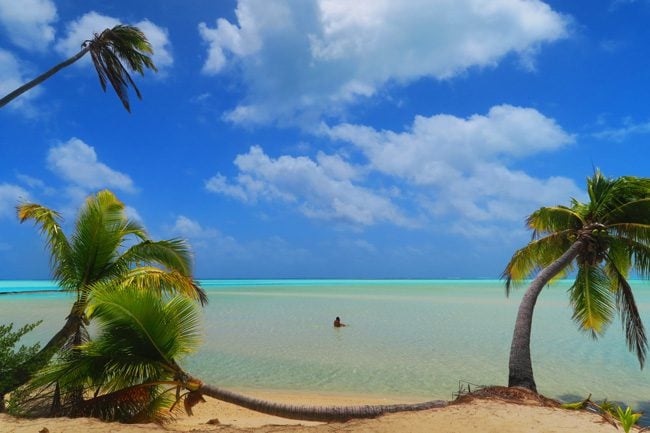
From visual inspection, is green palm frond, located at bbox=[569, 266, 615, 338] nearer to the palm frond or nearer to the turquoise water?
the turquoise water

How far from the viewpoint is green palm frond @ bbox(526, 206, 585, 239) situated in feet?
35.2

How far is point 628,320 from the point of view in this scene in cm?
1020

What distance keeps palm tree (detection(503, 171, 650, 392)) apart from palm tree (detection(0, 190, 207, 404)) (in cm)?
693

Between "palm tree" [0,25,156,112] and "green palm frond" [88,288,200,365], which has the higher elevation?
"palm tree" [0,25,156,112]

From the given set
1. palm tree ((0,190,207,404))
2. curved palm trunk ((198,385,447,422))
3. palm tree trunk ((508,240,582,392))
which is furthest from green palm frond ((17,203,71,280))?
palm tree trunk ((508,240,582,392))

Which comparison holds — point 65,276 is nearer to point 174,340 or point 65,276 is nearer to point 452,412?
point 174,340

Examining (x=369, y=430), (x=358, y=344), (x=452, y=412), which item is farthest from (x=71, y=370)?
(x=358, y=344)

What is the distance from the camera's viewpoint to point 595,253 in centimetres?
1005

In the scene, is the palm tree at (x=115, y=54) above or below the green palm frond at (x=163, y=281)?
above

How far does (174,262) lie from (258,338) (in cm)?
1167

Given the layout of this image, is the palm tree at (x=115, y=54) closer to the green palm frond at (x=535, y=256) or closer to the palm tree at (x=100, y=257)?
the palm tree at (x=100, y=257)

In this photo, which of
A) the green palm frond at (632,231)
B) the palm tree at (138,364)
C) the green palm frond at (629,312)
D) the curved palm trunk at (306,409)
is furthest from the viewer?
the green palm frond at (629,312)

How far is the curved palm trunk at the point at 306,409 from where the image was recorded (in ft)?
22.1

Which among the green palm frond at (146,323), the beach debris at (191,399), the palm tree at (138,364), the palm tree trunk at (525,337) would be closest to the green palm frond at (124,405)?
the palm tree at (138,364)
